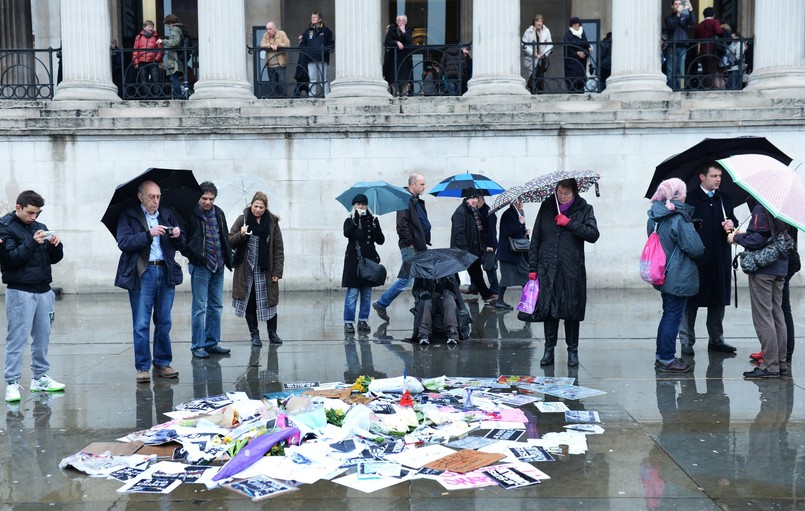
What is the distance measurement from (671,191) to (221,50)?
435 inches

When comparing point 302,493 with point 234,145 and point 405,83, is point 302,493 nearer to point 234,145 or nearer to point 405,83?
point 234,145

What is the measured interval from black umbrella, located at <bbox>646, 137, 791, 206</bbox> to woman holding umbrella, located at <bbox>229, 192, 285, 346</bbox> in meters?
4.26

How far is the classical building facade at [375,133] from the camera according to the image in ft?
52.6

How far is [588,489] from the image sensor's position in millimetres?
5113

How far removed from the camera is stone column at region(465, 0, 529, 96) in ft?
54.4

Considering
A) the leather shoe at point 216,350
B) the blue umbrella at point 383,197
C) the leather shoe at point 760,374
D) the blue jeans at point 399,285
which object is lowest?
the leather shoe at point 216,350

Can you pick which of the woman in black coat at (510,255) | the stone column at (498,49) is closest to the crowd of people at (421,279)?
the woman in black coat at (510,255)

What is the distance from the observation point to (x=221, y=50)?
16.9 meters

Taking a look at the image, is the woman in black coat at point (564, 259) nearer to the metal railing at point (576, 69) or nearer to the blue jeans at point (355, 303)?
the blue jeans at point (355, 303)

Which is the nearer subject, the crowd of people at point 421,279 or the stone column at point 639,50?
the crowd of people at point 421,279

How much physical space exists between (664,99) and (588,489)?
41.2 feet

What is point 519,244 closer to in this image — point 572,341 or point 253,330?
point 572,341

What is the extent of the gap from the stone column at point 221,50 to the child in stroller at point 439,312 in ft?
26.9

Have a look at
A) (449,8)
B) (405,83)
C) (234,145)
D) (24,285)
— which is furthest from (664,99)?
(24,285)
